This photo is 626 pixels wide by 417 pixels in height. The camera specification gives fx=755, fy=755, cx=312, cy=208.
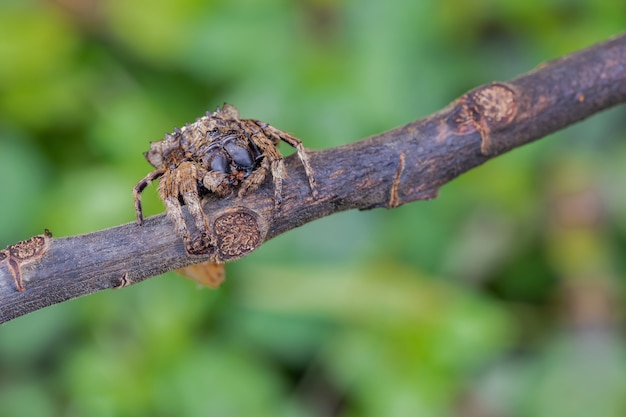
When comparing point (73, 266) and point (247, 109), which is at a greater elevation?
point (247, 109)

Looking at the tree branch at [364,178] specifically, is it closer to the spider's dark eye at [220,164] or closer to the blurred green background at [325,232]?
the spider's dark eye at [220,164]

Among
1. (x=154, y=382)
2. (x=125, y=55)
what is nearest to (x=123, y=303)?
(x=154, y=382)

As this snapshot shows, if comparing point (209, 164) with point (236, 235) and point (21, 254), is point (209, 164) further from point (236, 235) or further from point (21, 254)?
point (21, 254)

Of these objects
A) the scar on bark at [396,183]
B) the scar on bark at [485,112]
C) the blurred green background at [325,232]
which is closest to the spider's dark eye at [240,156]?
the scar on bark at [396,183]

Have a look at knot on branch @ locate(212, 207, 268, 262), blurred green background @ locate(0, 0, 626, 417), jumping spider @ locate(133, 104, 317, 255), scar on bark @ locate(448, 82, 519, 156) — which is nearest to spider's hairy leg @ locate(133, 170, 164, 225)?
jumping spider @ locate(133, 104, 317, 255)

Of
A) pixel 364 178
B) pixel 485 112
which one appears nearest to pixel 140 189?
pixel 364 178

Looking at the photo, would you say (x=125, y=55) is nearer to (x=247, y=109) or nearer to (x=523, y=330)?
(x=247, y=109)
